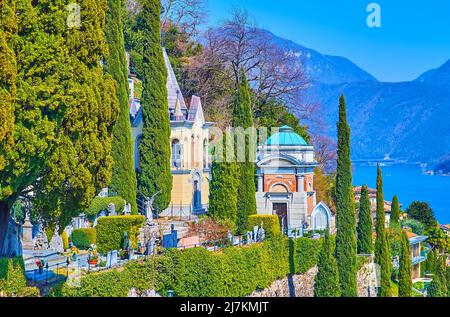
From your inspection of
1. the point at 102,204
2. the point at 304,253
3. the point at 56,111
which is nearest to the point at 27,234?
the point at 102,204

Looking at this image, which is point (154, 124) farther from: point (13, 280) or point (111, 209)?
point (13, 280)

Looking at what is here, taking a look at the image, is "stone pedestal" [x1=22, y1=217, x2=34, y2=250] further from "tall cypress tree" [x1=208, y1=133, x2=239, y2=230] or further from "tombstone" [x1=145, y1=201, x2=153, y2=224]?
"tall cypress tree" [x1=208, y1=133, x2=239, y2=230]

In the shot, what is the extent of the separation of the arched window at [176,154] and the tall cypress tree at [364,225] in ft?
28.8

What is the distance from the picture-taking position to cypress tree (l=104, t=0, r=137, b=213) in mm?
28594

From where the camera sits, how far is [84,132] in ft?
59.0

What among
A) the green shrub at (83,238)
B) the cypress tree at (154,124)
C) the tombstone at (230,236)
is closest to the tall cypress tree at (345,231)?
the tombstone at (230,236)

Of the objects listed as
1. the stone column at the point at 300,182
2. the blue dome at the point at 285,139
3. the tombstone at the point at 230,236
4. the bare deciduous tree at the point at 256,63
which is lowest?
the tombstone at the point at 230,236

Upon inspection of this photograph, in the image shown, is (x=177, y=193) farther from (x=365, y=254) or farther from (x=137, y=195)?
(x=365, y=254)

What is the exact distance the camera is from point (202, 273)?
67.4 feet

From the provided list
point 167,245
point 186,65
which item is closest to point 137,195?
point 167,245

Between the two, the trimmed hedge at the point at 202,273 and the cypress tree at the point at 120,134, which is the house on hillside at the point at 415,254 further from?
the cypress tree at the point at 120,134

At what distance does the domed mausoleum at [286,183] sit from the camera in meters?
33.7

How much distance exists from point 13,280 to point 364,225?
16533 mm
